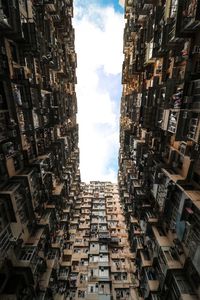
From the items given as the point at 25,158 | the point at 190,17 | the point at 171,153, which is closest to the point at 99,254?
the point at 25,158

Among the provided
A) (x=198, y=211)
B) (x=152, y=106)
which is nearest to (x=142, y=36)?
(x=152, y=106)

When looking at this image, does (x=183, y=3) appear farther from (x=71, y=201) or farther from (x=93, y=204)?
(x=93, y=204)

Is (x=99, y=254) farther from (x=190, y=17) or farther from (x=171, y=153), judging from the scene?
(x=190, y=17)

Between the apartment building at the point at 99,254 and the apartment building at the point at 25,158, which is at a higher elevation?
the apartment building at the point at 25,158

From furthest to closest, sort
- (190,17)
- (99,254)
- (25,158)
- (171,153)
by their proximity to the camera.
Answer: (99,254), (171,153), (25,158), (190,17)

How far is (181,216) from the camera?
52.9 ft

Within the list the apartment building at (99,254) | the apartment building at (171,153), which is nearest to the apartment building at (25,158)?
the apartment building at (99,254)

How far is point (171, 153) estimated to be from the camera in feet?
66.8

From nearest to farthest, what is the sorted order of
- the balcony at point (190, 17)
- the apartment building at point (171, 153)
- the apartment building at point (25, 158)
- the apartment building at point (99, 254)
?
1. the balcony at point (190, 17)
2. the apartment building at point (171, 153)
3. the apartment building at point (25, 158)
4. the apartment building at point (99, 254)

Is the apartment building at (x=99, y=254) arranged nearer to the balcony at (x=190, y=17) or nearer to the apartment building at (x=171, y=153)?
the apartment building at (x=171, y=153)

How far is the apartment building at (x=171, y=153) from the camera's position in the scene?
1514 cm

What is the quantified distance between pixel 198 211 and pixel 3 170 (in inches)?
692

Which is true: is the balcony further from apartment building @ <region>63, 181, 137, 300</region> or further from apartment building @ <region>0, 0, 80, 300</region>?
apartment building @ <region>63, 181, 137, 300</region>

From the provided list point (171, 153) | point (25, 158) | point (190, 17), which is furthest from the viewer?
point (171, 153)
